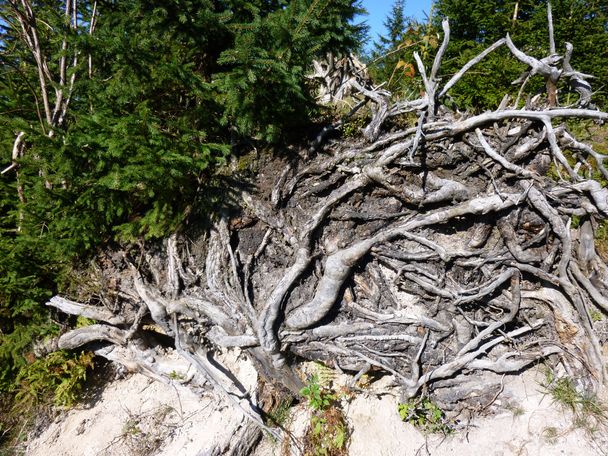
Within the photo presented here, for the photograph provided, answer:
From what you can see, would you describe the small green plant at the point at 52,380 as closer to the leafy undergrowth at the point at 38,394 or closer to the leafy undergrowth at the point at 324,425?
the leafy undergrowth at the point at 38,394

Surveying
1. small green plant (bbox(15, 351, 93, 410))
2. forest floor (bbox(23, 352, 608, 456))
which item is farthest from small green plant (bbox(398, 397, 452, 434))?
small green plant (bbox(15, 351, 93, 410))

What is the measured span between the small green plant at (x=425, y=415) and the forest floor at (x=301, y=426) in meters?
0.09

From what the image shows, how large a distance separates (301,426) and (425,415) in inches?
73.0

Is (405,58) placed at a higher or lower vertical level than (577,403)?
higher

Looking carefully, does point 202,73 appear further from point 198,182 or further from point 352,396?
point 352,396

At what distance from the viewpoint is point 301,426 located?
4934 millimetres

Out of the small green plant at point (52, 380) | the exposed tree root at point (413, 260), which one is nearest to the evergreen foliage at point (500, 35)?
the exposed tree root at point (413, 260)

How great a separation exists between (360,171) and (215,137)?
2122mm

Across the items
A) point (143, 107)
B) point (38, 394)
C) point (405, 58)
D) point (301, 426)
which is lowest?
point (38, 394)

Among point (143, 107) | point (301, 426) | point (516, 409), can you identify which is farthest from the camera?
point (301, 426)

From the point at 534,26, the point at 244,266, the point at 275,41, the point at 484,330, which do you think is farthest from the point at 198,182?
the point at 534,26

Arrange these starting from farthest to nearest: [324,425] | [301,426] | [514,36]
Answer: [514,36]
[301,426]
[324,425]

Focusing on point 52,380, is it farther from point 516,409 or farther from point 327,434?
point 516,409

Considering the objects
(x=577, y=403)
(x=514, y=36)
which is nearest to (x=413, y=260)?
(x=577, y=403)
